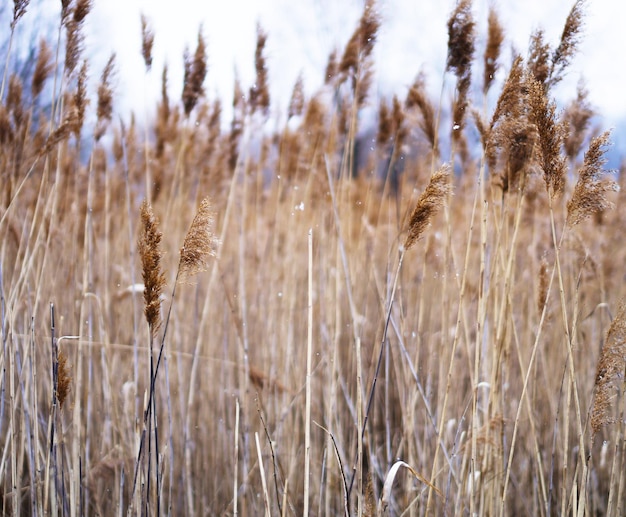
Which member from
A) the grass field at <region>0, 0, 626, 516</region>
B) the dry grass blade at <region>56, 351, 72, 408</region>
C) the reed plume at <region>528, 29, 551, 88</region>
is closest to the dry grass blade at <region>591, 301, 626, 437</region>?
the grass field at <region>0, 0, 626, 516</region>

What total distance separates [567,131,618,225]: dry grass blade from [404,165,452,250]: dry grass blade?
10.0 inches

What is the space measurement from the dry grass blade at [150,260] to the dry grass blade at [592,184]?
0.81 metres

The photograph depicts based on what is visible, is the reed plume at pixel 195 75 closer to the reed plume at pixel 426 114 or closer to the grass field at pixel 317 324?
the grass field at pixel 317 324

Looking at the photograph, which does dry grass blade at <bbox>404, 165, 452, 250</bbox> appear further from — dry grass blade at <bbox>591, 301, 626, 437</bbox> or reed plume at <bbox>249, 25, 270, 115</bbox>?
reed plume at <bbox>249, 25, 270, 115</bbox>

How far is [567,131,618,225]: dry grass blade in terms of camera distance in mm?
1073

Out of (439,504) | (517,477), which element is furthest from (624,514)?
(439,504)

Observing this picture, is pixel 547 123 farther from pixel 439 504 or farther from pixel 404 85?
pixel 439 504

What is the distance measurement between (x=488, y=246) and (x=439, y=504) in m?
0.73

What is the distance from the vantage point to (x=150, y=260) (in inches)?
36.5

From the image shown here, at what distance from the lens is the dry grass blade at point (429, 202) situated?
1.04 meters

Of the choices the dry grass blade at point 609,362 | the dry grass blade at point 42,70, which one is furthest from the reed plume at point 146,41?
the dry grass blade at point 609,362

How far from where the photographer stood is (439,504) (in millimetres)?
1488

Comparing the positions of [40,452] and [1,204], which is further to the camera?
[1,204]

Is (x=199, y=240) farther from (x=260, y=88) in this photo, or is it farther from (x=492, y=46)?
(x=260, y=88)
